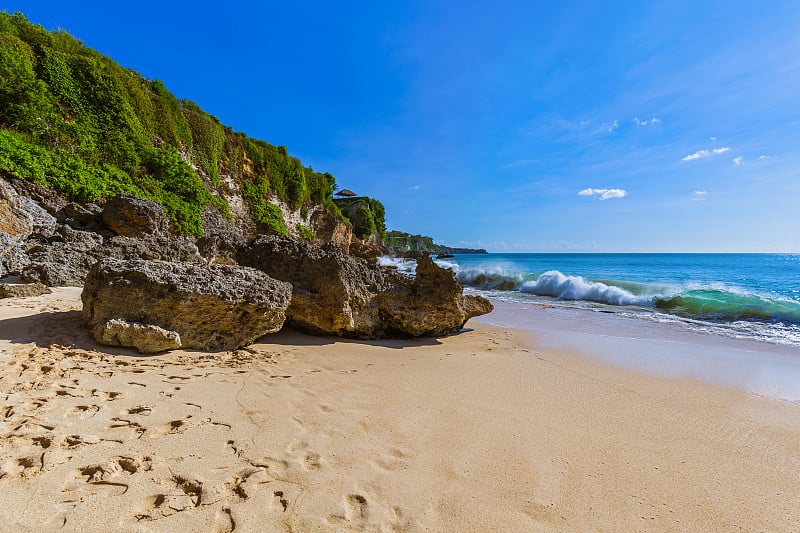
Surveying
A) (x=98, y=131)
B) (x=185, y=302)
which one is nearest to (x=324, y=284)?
(x=185, y=302)

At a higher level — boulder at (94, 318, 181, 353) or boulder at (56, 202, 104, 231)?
boulder at (56, 202, 104, 231)

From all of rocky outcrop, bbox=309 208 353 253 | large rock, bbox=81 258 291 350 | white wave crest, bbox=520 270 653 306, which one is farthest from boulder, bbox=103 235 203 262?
rocky outcrop, bbox=309 208 353 253

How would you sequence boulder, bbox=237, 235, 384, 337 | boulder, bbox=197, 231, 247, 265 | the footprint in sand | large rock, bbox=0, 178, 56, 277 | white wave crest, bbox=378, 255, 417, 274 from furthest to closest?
white wave crest, bbox=378, 255, 417, 274 < boulder, bbox=197, 231, 247, 265 < large rock, bbox=0, 178, 56, 277 < boulder, bbox=237, 235, 384, 337 < the footprint in sand

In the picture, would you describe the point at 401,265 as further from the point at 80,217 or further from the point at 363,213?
the point at 80,217

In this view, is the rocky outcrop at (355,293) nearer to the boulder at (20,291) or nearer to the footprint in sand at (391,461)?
the boulder at (20,291)

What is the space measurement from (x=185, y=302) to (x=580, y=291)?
14752 mm

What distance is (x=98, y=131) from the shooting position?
1293 centimetres

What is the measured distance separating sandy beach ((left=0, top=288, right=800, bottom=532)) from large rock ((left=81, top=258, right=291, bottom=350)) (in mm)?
313

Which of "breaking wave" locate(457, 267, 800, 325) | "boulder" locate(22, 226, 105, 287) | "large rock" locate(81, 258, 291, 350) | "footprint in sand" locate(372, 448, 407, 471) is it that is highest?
"boulder" locate(22, 226, 105, 287)

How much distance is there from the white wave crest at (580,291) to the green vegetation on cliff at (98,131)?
1565 centimetres

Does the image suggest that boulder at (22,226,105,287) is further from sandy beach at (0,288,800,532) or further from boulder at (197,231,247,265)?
sandy beach at (0,288,800,532)

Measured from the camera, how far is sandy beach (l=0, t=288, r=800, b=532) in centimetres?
179

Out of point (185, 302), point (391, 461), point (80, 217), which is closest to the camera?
point (391, 461)

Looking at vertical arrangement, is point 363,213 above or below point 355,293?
above
